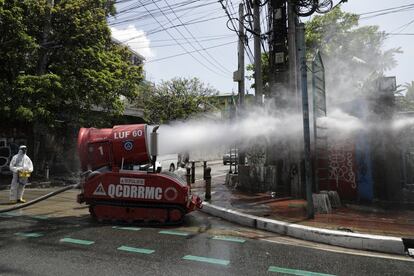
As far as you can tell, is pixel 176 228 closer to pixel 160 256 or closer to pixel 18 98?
pixel 160 256

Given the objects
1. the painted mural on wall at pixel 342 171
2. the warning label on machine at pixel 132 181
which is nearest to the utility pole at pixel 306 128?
the painted mural on wall at pixel 342 171

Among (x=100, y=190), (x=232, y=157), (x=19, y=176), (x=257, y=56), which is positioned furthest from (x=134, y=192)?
(x=232, y=157)

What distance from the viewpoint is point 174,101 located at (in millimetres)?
31672

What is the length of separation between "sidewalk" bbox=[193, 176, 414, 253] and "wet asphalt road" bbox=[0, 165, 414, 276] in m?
0.48

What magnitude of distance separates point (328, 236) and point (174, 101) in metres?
25.9

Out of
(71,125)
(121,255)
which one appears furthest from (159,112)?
(121,255)

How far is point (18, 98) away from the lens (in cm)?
1522

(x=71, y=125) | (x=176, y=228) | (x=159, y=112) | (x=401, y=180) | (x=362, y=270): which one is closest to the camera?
(x=362, y=270)

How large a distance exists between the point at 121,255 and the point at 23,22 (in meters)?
14.7

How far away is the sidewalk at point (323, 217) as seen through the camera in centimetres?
697

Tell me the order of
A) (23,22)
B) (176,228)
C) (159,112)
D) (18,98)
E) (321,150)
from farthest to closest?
(159,112) → (23,22) → (18,98) → (321,150) → (176,228)

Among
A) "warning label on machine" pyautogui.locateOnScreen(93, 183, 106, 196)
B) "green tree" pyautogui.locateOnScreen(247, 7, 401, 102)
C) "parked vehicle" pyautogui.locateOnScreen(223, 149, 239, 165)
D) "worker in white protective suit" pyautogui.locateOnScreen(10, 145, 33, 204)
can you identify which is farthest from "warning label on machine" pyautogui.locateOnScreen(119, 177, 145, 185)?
"green tree" pyautogui.locateOnScreen(247, 7, 401, 102)

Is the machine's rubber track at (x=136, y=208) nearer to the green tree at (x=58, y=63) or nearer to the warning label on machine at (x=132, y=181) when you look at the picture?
the warning label on machine at (x=132, y=181)

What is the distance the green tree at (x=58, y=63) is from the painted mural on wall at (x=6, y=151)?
7.68 feet
